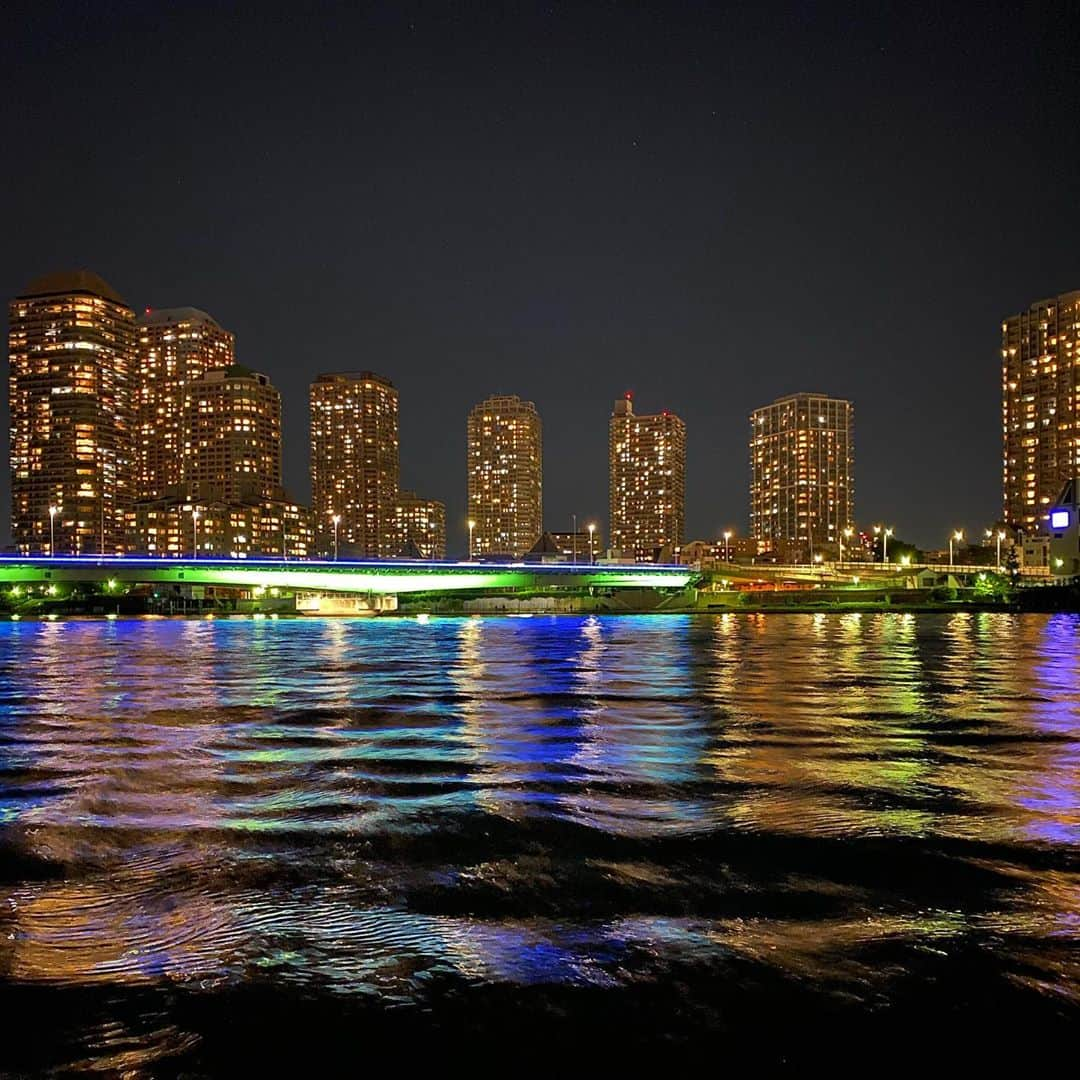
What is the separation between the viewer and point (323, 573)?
12800 cm

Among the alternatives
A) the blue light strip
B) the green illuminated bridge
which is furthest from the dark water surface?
the green illuminated bridge

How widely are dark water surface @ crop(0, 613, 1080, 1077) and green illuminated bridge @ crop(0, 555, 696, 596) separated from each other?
103564 mm

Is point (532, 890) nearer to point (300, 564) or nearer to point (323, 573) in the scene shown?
point (300, 564)

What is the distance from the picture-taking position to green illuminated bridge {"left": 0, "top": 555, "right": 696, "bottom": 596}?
119 m

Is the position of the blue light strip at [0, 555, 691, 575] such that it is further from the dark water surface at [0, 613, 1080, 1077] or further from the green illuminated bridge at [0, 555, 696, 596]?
the dark water surface at [0, 613, 1080, 1077]

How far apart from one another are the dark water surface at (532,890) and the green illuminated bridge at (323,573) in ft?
340

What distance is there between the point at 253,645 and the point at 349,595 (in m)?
120

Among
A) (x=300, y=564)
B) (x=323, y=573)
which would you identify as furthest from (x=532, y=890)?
(x=323, y=573)

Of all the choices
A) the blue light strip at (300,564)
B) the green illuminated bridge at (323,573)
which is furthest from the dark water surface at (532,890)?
the green illuminated bridge at (323,573)

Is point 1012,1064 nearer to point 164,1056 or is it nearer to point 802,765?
point 164,1056

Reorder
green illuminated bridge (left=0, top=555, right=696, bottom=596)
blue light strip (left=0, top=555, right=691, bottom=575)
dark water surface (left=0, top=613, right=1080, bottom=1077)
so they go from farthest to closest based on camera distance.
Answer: green illuminated bridge (left=0, top=555, right=696, bottom=596)
blue light strip (left=0, top=555, right=691, bottom=575)
dark water surface (left=0, top=613, right=1080, bottom=1077)

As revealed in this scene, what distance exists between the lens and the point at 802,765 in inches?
629

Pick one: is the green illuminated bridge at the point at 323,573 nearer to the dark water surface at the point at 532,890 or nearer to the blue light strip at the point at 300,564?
the blue light strip at the point at 300,564

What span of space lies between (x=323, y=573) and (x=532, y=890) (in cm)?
12237
